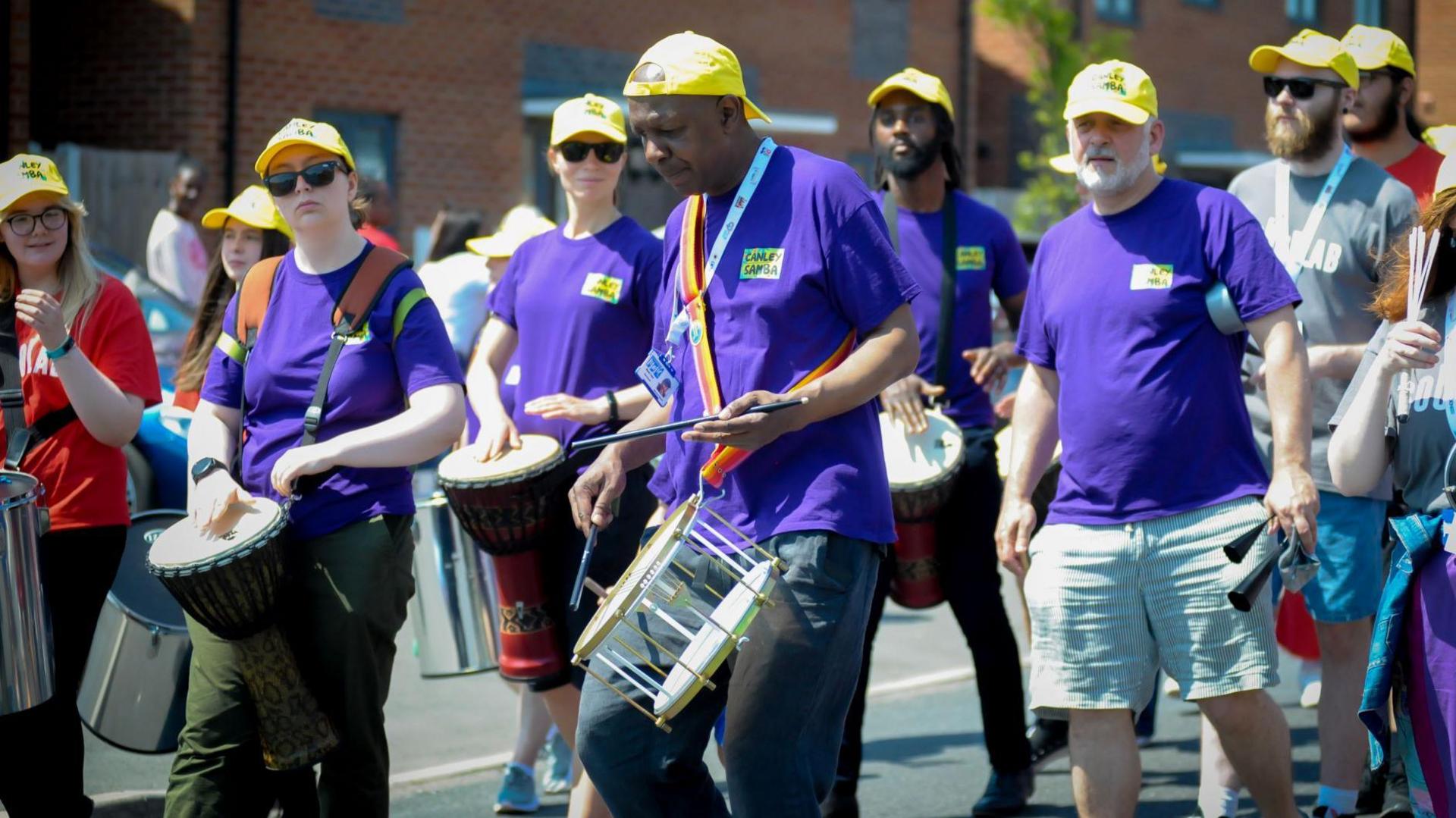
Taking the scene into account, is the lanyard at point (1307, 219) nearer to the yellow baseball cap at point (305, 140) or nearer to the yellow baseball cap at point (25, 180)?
the yellow baseball cap at point (305, 140)

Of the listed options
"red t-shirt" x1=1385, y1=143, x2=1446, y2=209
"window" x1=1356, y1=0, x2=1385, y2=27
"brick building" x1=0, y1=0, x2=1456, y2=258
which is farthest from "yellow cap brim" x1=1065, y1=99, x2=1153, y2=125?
"window" x1=1356, y1=0, x2=1385, y2=27

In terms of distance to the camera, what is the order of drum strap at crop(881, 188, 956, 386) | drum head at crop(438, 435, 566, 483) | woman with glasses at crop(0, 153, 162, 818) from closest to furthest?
woman with glasses at crop(0, 153, 162, 818), drum head at crop(438, 435, 566, 483), drum strap at crop(881, 188, 956, 386)

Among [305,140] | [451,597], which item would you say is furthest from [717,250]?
[451,597]

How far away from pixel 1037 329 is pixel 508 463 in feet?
5.29

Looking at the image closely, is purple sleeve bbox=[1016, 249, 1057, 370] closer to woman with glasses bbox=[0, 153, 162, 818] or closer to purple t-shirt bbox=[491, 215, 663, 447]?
purple t-shirt bbox=[491, 215, 663, 447]

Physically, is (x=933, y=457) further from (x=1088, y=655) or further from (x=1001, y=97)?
(x=1001, y=97)

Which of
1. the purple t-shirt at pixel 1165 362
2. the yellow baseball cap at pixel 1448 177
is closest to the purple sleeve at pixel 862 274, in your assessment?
the purple t-shirt at pixel 1165 362

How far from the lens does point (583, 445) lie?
12.2 ft

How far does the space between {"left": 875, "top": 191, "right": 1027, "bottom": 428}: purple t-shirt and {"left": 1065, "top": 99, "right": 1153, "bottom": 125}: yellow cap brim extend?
1.48 m

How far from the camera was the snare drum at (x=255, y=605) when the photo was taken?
4.39 metres

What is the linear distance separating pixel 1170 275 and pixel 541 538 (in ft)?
6.75

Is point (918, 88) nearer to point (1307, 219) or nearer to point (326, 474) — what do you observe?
point (1307, 219)

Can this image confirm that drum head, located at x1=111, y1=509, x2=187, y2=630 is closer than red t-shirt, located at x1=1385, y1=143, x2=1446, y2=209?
Yes

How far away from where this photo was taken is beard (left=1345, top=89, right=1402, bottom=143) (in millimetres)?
6781
